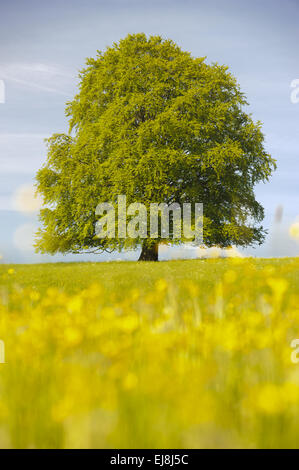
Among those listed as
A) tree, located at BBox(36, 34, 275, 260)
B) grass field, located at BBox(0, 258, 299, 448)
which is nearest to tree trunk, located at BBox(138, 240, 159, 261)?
tree, located at BBox(36, 34, 275, 260)

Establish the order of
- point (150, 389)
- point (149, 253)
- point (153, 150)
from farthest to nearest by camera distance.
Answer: point (149, 253), point (153, 150), point (150, 389)

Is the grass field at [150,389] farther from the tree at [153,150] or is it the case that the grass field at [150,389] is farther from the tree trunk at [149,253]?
the tree trunk at [149,253]

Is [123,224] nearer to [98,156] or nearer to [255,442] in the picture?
[98,156]

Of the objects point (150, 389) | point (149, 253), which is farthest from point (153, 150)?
point (150, 389)

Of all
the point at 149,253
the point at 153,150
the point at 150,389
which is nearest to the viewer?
the point at 150,389

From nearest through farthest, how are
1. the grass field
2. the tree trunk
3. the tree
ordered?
the grass field < the tree < the tree trunk

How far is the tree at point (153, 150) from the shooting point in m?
20.0

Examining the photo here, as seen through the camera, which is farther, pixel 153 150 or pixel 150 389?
pixel 153 150

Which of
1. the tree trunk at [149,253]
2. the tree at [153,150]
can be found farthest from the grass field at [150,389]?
the tree trunk at [149,253]

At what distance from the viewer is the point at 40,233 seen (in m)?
23.4

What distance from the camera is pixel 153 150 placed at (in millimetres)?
19562

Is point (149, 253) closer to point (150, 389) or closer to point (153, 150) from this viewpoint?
point (153, 150)

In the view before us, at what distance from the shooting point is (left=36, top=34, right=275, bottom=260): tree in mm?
20016

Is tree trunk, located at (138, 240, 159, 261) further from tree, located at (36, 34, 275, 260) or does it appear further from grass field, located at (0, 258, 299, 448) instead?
grass field, located at (0, 258, 299, 448)
